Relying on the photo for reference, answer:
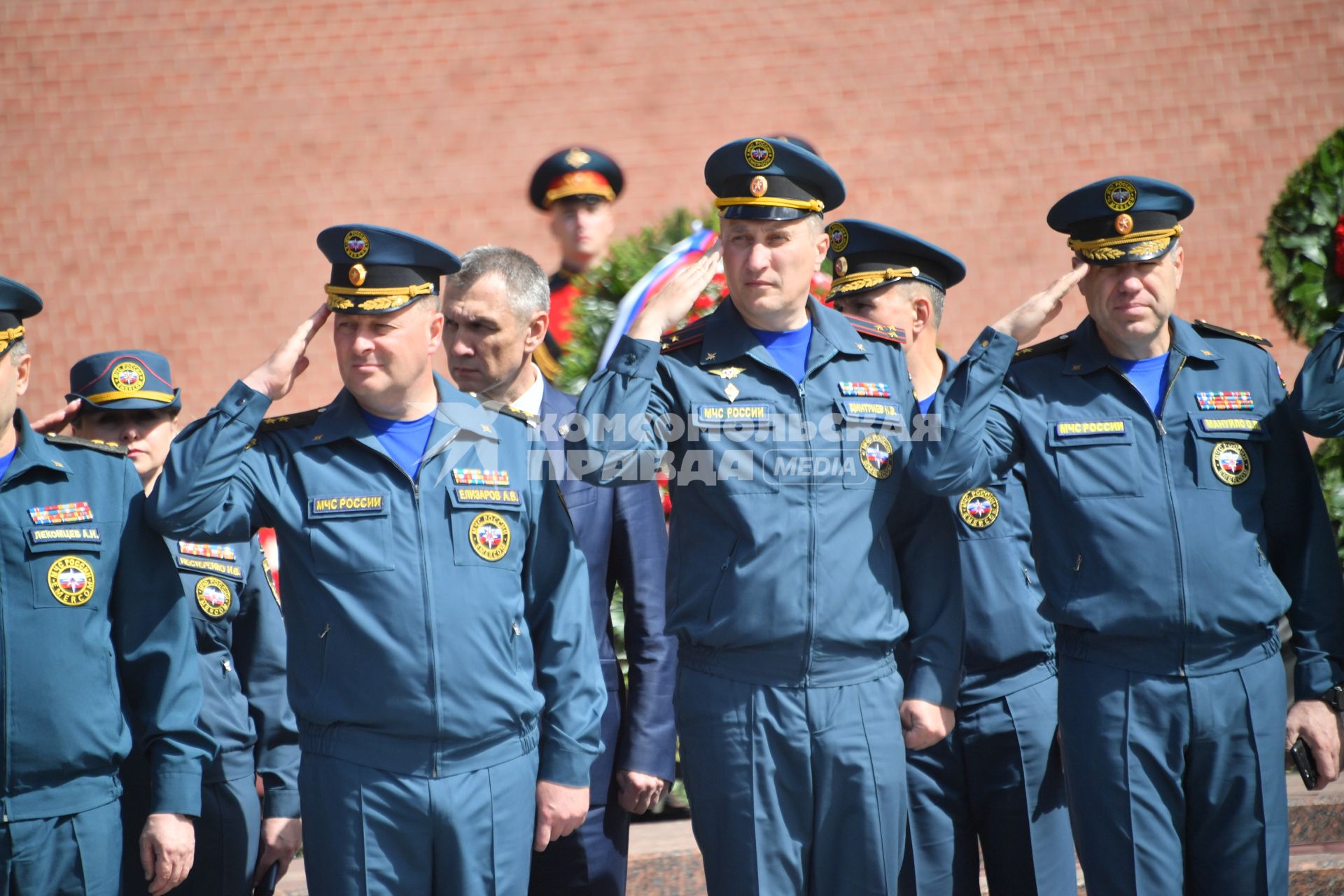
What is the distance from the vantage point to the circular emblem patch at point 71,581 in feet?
10.2

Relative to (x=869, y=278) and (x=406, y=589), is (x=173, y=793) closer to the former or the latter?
(x=406, y=589)

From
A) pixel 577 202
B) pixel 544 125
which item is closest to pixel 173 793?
pixel 577 202

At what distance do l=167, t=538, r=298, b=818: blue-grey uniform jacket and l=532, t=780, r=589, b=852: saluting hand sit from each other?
98 centimetres

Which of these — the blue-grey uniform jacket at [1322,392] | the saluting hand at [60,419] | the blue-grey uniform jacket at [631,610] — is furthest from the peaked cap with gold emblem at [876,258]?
the saluting hand at [60,419]

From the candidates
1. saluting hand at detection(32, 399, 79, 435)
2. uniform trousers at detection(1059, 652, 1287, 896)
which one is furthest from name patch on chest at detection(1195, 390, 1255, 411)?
saluting hand at detection(32, 399, 79, 435)

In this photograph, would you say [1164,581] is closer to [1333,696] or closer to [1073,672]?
[1073,672]

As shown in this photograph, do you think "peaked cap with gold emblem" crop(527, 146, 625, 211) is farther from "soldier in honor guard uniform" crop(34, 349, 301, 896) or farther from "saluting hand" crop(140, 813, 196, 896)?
"saluting hand" crop(140, 813, 196, 896)

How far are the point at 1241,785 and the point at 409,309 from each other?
245cm

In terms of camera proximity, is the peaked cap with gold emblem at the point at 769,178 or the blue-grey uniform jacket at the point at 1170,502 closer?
the peaked cap with gold emblem at the point at 769,178

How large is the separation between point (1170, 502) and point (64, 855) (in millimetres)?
2852

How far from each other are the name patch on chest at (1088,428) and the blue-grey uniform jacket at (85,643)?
7.66 feet

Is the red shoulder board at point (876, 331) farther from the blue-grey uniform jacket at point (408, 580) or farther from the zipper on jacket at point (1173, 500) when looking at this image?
the blue-grey uniform jacket at point (408, 580)

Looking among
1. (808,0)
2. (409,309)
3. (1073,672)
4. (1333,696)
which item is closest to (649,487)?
(409,309)

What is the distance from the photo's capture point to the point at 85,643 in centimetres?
312
